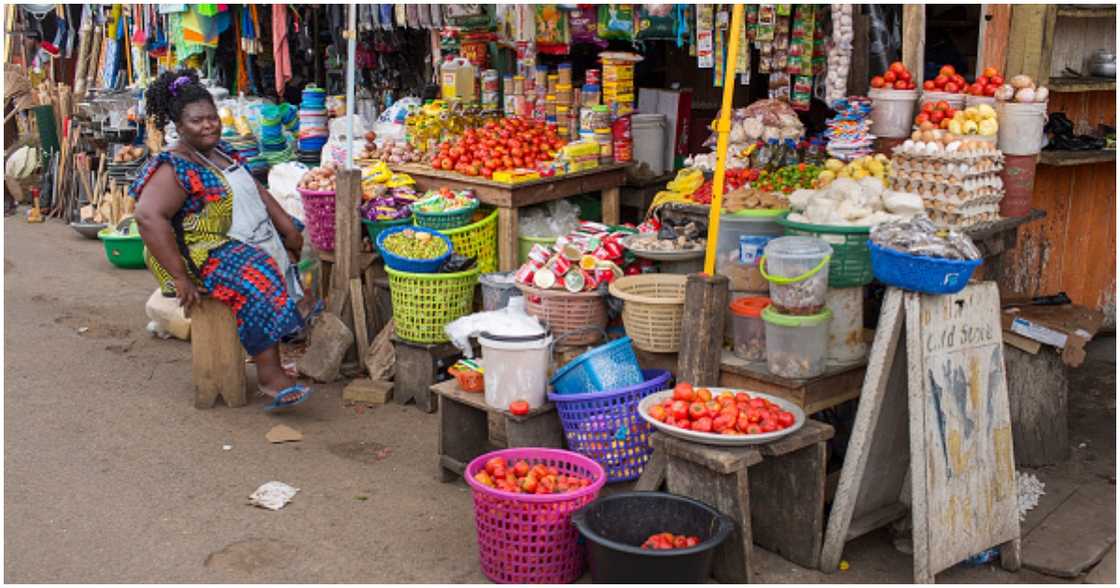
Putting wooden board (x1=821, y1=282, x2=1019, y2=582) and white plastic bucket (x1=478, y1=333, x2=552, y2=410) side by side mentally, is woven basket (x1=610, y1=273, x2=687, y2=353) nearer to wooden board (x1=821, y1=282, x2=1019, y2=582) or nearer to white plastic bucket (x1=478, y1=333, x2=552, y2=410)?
white plastic bucket (x1=478, y1=333, x2=552, y2=410)

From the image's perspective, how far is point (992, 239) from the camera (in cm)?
525

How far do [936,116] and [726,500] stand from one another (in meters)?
2.32

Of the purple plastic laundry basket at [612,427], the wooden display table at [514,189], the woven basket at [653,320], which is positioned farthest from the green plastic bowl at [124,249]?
the purple plastic laundry basket at [612,427]

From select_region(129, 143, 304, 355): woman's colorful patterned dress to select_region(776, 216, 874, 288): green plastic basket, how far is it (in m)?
3.02

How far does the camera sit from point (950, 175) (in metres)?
5.05

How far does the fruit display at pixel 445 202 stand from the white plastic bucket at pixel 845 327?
8.62ft

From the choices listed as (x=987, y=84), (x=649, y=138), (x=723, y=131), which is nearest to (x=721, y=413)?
(x=723, y=131)

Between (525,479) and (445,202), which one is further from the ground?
(445,202)

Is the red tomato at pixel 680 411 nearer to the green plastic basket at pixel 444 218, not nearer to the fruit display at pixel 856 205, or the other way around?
the fruit display at pixel 856 205

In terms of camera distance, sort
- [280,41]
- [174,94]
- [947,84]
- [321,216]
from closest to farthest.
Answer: [947,84]
[174,94]
[321,216]
[280,41]

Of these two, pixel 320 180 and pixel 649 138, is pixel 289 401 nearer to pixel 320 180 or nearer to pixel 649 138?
pixel 320 180

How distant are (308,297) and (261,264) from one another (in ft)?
4.50

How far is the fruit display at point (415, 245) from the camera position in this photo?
20.8 feet

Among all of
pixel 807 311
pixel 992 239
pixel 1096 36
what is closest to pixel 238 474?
pixel 807 311
